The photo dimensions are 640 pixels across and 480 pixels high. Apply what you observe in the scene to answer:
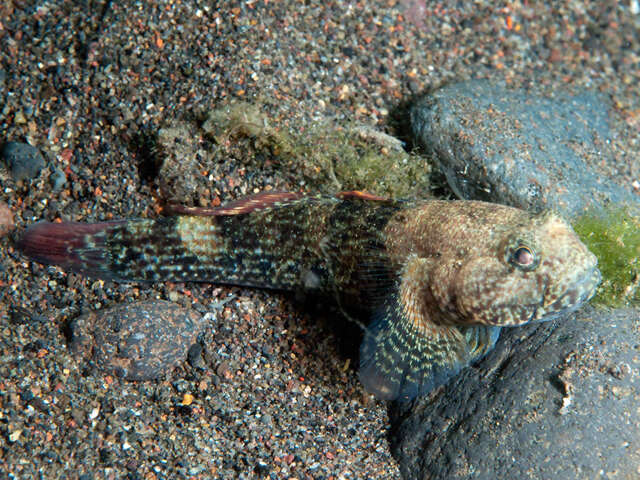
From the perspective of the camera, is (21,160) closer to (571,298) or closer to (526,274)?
(526,274)

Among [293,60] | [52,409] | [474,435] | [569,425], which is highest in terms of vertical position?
[293,60]

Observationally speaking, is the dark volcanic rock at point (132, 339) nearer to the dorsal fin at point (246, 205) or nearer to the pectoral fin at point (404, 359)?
the dorsal fin at point (246, 205)

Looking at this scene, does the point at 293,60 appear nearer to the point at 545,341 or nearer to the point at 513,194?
the point at 513,194

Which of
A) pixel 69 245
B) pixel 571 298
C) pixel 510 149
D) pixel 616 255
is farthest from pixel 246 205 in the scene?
pixel 616 255

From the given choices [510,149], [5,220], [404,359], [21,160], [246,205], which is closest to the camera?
[404,359]

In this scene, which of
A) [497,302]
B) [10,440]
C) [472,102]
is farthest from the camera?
[472,102]

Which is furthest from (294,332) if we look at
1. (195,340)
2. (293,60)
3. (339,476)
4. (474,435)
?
(293,60)

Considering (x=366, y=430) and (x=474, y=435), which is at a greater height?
(x=474, y=435)
